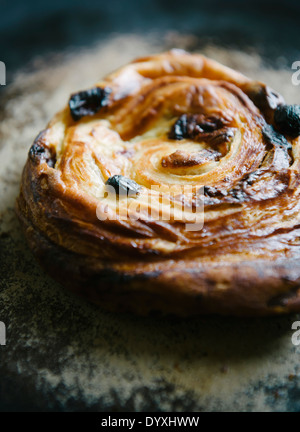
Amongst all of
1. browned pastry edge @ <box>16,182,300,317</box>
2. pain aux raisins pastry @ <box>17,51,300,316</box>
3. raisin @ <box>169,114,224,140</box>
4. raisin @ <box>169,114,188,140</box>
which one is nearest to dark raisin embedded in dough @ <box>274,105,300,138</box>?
pain aux raisins pastry @ <box>17,51,300,316</box>

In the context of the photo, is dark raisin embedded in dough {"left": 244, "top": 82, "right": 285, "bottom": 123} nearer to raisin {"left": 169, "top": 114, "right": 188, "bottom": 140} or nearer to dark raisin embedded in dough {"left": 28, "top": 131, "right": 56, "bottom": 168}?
raisin {"left": 169, "top": 114, "right": 188, "bottom": 140}

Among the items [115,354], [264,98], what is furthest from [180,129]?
[115,354]

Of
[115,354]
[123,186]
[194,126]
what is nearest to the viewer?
[115,354]

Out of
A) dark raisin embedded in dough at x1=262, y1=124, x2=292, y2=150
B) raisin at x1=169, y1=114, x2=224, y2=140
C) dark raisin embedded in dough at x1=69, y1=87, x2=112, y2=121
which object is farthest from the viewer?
dark raisin embedded in dough at x1=69, y1=87, x2=112, y2=121

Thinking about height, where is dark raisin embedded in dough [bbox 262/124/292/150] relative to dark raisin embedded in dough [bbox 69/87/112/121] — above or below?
below

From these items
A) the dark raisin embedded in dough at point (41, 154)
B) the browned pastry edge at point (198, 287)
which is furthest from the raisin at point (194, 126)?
the browned pastry edge at point (198, 287)

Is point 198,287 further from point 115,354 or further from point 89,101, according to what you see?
point 89,101
